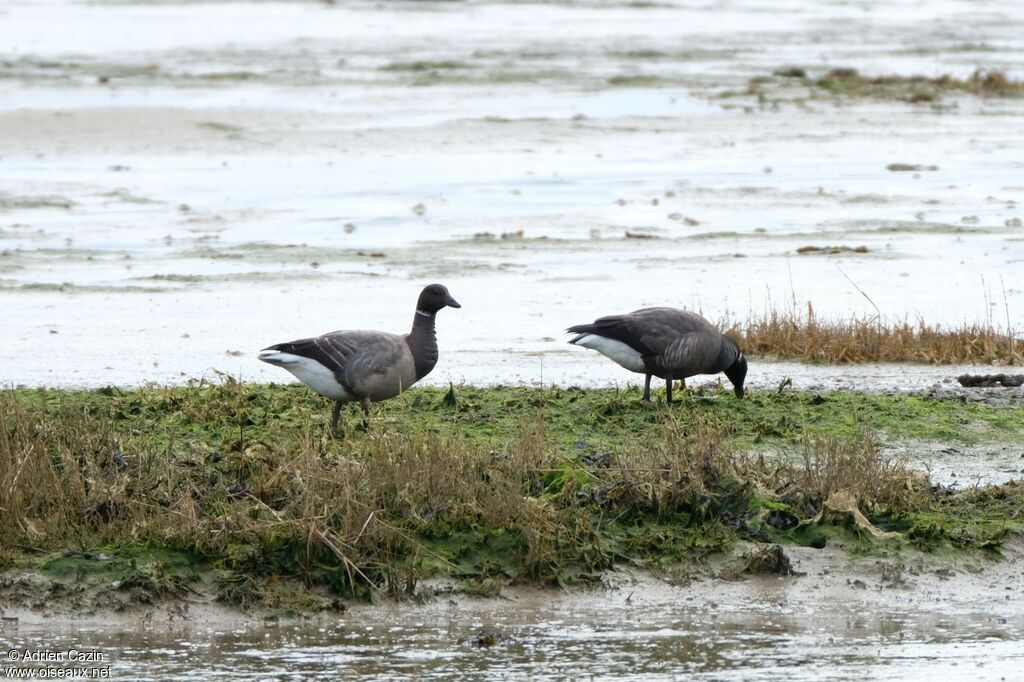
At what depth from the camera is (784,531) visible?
8.51 meters

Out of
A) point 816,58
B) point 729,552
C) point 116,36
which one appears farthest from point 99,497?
point 116,36

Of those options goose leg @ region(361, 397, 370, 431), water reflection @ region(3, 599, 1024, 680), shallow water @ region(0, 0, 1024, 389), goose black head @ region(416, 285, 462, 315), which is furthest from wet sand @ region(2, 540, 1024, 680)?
shallow water @ region(0, 0, 1024, 389)

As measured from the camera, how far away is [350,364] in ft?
31.6

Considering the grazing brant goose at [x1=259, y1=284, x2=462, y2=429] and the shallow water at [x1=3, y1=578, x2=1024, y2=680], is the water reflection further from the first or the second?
the grazing brant goose at [x1=259, y1=284, x2=462, y2=429]

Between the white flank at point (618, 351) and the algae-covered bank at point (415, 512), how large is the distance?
4.30 ft

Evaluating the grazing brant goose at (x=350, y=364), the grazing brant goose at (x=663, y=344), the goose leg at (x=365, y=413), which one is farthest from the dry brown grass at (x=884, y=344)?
the goose leg at (x=365, y=413)

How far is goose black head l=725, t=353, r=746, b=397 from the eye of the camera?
11281 millimetres

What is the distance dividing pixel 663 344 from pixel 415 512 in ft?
10.6

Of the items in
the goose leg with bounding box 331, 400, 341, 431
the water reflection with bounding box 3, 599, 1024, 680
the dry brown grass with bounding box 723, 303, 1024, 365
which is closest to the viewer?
the water reflection with bounding box 3, 599, 1024, 680

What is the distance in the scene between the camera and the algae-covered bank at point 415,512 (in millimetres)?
7789

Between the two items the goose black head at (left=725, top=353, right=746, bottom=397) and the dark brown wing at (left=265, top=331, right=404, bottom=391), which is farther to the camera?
the goose black head at (left=725, top=353, right=746, bottom=397)

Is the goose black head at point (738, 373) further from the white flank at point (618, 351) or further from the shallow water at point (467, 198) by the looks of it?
the shallow water at point (467, 198)

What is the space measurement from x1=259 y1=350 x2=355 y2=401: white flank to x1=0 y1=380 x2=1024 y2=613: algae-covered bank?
0.99 ft

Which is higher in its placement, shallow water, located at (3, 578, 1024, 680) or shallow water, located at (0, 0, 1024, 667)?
shallow water, located at (0, 0, 1024, 667)
